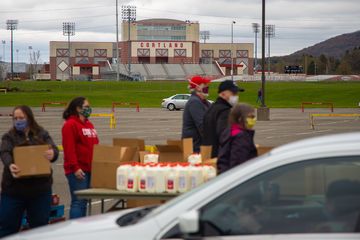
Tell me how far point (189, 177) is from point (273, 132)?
22318 mm

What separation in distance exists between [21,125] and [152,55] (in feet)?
462

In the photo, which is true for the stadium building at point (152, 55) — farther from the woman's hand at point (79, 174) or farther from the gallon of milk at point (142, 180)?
the gallon of milk at point (142, 180)

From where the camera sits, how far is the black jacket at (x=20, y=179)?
7.89 meters

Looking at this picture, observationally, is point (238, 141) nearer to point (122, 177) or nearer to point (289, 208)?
point (122, 177)

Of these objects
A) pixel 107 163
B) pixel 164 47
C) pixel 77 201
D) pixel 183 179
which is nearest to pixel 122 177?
pixel 107 163

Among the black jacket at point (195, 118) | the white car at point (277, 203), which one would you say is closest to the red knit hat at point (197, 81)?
the black jacket at point (195, 118)

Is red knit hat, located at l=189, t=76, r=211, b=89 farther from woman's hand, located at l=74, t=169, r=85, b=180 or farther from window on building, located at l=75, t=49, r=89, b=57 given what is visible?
window on building, located at l=75, t=49, r=89, b=57

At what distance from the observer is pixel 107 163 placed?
8094mm

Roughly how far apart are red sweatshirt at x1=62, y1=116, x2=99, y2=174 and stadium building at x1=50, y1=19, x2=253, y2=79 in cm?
13125

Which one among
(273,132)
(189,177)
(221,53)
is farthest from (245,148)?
(221,53)

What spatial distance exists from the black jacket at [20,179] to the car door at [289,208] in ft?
11.4

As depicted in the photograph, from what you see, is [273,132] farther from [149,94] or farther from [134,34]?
[134,34]

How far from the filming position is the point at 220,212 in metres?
4.80

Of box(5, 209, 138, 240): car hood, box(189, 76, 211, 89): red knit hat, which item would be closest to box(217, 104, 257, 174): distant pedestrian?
box(5, 209, 138, 240): car hood
